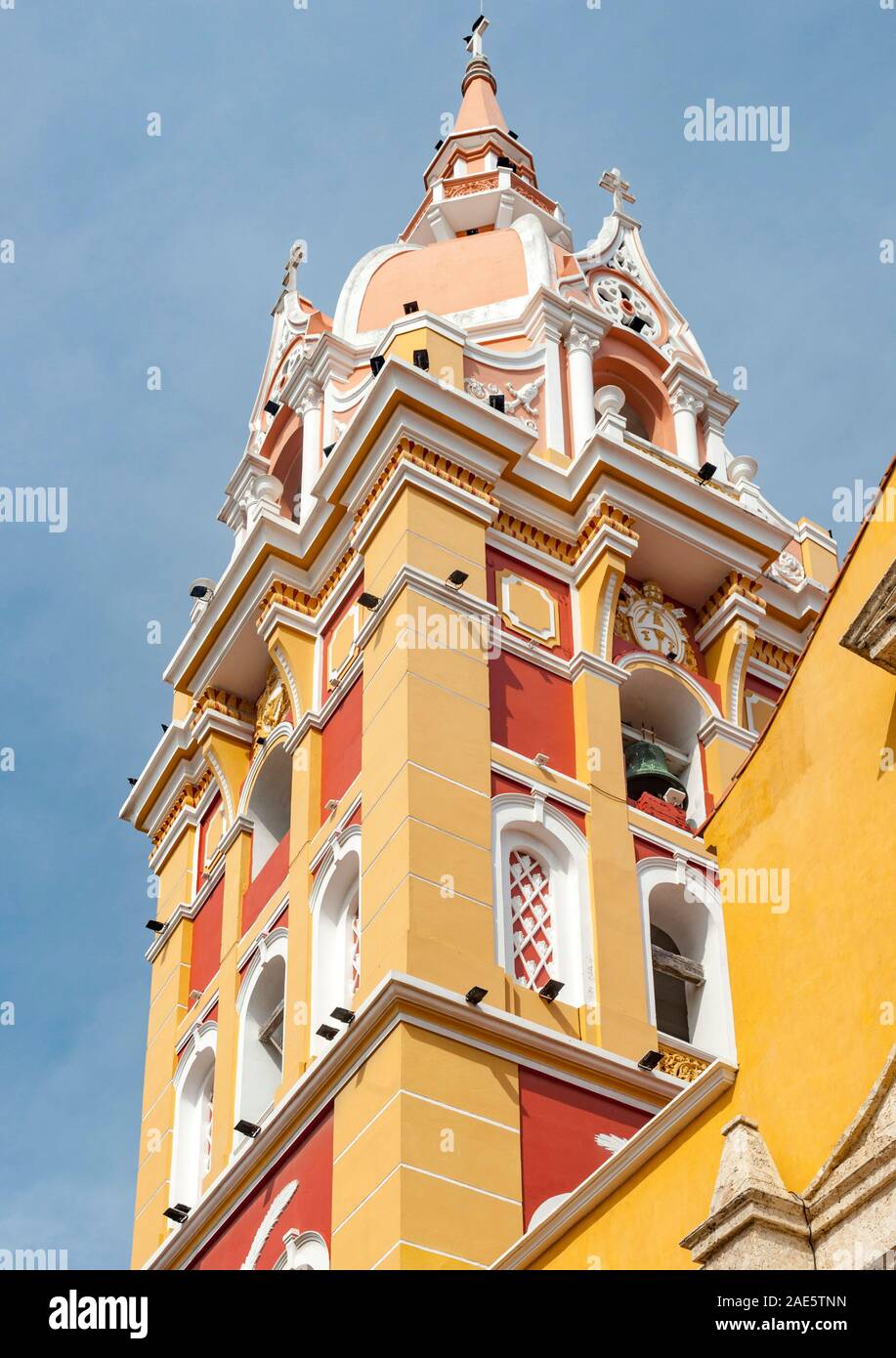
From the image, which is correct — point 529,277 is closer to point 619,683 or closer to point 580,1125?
point 619,683

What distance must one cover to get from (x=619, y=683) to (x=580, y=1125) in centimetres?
563

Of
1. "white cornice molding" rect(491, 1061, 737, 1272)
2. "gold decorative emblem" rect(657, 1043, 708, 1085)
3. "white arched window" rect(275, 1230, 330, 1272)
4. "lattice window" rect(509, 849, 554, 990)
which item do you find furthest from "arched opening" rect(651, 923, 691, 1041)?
"white cornice molding" rect(491, 1061, 737, 1272)

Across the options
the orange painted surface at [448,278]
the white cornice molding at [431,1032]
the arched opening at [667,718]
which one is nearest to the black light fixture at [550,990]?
the white cornice molding at [431,1032]

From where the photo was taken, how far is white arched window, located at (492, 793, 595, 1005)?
20359 mm

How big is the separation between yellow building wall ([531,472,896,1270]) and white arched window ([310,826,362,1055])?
7.78m

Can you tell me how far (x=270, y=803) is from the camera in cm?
2516

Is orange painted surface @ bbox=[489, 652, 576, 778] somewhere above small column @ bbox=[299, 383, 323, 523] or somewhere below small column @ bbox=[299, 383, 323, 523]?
below

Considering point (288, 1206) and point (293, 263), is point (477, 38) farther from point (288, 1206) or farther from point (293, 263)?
point (288, 1206)

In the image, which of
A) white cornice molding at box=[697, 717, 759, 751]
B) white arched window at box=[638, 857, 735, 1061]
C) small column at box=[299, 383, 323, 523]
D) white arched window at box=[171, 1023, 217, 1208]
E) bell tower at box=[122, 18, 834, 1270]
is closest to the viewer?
bell tower at box=[122, 18, 834, 1270]

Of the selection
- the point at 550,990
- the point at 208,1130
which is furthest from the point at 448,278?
the point at 550,990

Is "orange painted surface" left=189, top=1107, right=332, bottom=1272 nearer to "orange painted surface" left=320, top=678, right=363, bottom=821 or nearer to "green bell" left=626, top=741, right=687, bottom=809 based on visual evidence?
"orange painted surface" left=320, top=678, right=363, bottom=821

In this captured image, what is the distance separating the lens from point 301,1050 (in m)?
20.8

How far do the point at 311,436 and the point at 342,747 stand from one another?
18.0 feet
